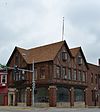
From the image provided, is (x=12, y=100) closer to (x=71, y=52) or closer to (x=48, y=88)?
(x=48, y=88)

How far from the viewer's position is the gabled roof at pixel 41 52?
57.8 m

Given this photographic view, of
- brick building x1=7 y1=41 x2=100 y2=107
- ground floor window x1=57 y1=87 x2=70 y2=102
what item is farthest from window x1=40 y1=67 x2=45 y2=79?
ground floor window x1=57 y1=87 x2=70 y2=102

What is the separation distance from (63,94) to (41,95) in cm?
424

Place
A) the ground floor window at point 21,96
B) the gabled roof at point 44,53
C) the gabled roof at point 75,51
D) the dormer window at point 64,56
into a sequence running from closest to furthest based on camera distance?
the gabled roof at point 44,53 < the dormer window at point 64,56 < the ground floor window at point 21,96 < the gabled roof at point 75,51

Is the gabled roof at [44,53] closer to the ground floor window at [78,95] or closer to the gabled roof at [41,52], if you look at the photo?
the gabled roof at [41,52]

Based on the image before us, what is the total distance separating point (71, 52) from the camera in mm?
63625

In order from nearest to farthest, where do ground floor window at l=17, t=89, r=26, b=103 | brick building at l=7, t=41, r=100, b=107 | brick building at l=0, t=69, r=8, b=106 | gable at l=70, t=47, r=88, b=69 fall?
brick building at l=7, t=41, r=100, b=107
ground floor window at l=17, t=89, r=26, b=103
gable at l=70, t=47, r=88, b=69
brick building at l=0, t=69, r=8, b=106

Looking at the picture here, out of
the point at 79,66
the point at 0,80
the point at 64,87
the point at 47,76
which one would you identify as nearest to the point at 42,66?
the point at 47,76

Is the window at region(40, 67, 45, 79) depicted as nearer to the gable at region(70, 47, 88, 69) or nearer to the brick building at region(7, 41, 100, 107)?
the brick building at region(7, 41, 100, 107)

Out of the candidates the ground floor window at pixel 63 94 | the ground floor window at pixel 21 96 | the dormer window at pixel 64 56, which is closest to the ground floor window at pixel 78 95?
the ground floor window at pixel 63 94

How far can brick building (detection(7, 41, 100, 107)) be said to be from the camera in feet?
184

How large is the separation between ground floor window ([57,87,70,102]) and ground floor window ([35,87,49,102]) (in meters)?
2.25

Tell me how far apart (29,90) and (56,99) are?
21.4 feet

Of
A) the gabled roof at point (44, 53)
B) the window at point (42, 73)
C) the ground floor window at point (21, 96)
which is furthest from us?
the ground floor window at point (21, 96)
